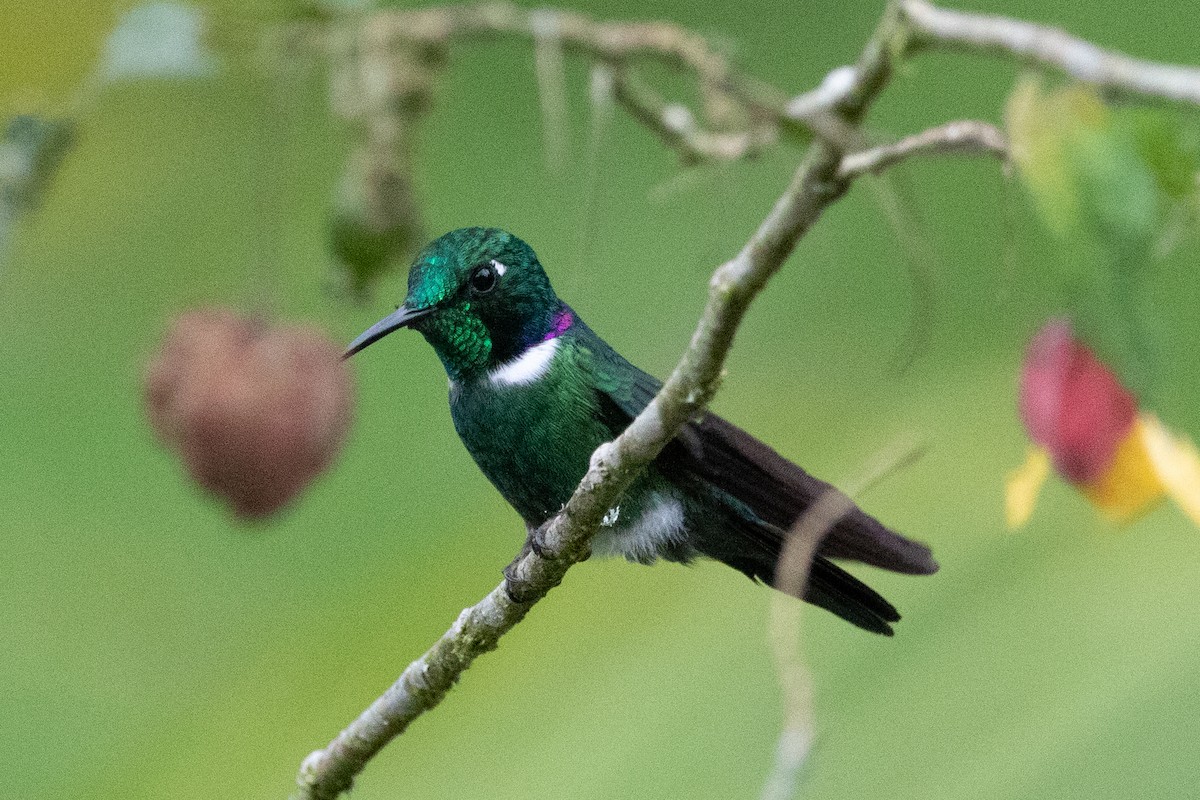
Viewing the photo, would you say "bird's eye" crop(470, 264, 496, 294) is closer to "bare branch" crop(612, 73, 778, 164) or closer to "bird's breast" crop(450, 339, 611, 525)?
"bird's breast" crop(450, 339, 611, 525)

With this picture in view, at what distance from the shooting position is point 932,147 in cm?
62

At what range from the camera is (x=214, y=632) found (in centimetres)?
332

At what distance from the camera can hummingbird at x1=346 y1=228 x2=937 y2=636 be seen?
91cm

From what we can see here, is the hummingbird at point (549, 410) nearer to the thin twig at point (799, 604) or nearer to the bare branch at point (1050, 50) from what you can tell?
the thin twig at point (799, 604)

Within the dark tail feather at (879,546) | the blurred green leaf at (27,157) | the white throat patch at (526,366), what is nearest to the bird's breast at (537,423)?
the white throat patch at (526,366)

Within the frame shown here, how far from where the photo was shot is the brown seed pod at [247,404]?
4.48 feet

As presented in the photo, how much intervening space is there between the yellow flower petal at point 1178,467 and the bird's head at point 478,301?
1.32 feet

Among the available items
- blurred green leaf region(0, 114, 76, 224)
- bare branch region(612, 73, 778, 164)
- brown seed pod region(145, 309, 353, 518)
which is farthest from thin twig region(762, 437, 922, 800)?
blurred green leaf region(0, 114, 76, 224)

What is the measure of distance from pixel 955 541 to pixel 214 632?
1.76 meters

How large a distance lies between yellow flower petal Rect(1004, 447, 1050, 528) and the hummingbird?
0.48ft

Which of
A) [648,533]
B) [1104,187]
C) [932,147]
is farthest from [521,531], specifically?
[1104,187]

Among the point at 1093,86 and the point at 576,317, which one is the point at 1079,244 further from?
the point at 576,317

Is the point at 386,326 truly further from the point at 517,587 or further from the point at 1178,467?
the point at 1178,467

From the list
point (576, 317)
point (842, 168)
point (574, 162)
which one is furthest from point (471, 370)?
point (574, 162)
